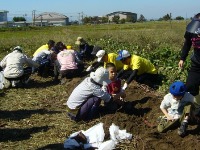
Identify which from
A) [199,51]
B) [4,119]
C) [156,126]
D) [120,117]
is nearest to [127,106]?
[120,117]

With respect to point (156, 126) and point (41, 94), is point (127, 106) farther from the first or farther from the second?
point (41, 94)

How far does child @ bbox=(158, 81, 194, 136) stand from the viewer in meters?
4.96

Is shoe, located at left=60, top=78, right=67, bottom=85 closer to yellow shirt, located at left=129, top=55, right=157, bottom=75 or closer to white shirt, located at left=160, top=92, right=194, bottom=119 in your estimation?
yellow shirt, located at left=129, top=55, right=157, bottom=75

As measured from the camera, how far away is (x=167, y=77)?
891 centimetres

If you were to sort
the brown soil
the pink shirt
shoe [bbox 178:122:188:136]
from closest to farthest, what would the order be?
the brown soil
shoe [bbox 178:122:188:136]
the pink shirt

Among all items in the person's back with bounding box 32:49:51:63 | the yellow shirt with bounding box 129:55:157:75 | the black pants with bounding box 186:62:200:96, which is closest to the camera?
the black pants with bounding box 186:62:200:96

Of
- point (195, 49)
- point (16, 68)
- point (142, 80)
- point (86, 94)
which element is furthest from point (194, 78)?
point (16, 68)

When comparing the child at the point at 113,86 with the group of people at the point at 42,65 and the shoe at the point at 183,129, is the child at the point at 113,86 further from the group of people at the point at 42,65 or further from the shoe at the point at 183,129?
the group of people at the point at 42,65

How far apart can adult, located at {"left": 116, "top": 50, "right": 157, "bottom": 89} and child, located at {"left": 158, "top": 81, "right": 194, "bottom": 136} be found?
8.63 feet

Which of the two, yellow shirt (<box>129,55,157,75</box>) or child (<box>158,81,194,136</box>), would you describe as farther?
yellow shirt (<box>129,55,157,75</box>)

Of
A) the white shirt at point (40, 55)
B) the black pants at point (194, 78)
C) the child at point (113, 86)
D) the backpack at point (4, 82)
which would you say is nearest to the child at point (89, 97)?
the child at point (113, 86)

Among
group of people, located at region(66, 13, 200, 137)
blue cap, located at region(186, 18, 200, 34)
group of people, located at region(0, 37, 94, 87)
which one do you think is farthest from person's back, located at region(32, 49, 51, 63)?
blue cap, located at region(186, 18, 200, 34)

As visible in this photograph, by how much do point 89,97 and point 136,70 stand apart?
1.96 m

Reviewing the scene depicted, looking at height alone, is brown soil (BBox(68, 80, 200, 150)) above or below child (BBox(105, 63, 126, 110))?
below
